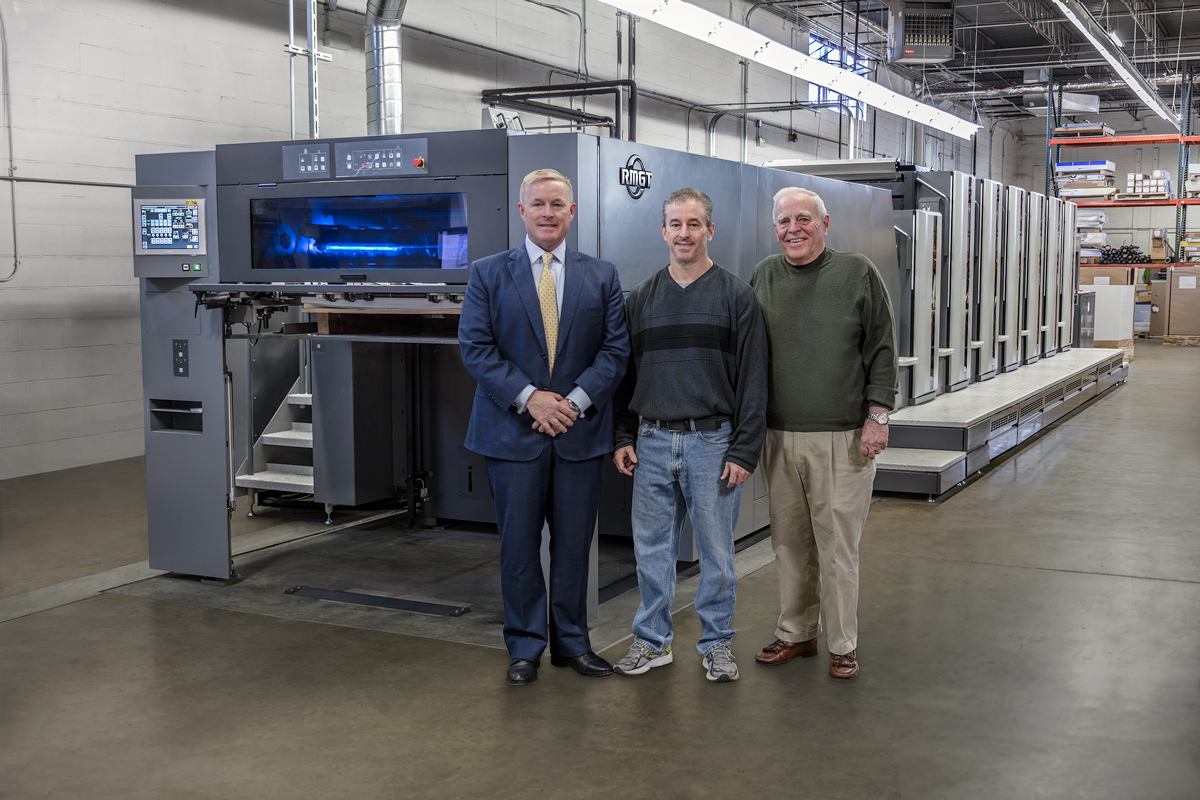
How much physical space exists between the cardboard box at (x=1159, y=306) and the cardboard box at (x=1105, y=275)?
126 cm

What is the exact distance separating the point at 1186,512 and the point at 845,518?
11.6 feet

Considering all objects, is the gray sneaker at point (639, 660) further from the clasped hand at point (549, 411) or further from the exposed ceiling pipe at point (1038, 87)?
the exposed ceiling pipe at point (1038, 87)

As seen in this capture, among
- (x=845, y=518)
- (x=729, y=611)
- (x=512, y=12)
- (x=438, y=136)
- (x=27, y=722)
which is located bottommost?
(x=27, y=722)

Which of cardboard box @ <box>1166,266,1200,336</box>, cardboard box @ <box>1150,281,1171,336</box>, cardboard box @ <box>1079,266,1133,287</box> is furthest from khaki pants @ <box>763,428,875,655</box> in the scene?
cardboard box @ <box>1150,281,1171,336</box>

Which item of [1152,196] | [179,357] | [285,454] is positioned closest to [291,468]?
[285,454]

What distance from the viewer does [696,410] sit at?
325cm

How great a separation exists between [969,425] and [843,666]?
3802mm

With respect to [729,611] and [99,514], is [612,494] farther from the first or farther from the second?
[99,514]

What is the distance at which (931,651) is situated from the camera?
146 inches

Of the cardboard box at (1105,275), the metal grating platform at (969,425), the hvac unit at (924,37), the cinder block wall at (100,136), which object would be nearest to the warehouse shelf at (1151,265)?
the cardboard box at (1105,275)

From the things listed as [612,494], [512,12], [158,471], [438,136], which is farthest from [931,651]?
[512,12]

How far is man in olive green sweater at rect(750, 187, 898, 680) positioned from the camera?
10.9 ft

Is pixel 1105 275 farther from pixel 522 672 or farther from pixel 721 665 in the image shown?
pixel 522 672

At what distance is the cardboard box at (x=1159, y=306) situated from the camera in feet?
61.4
